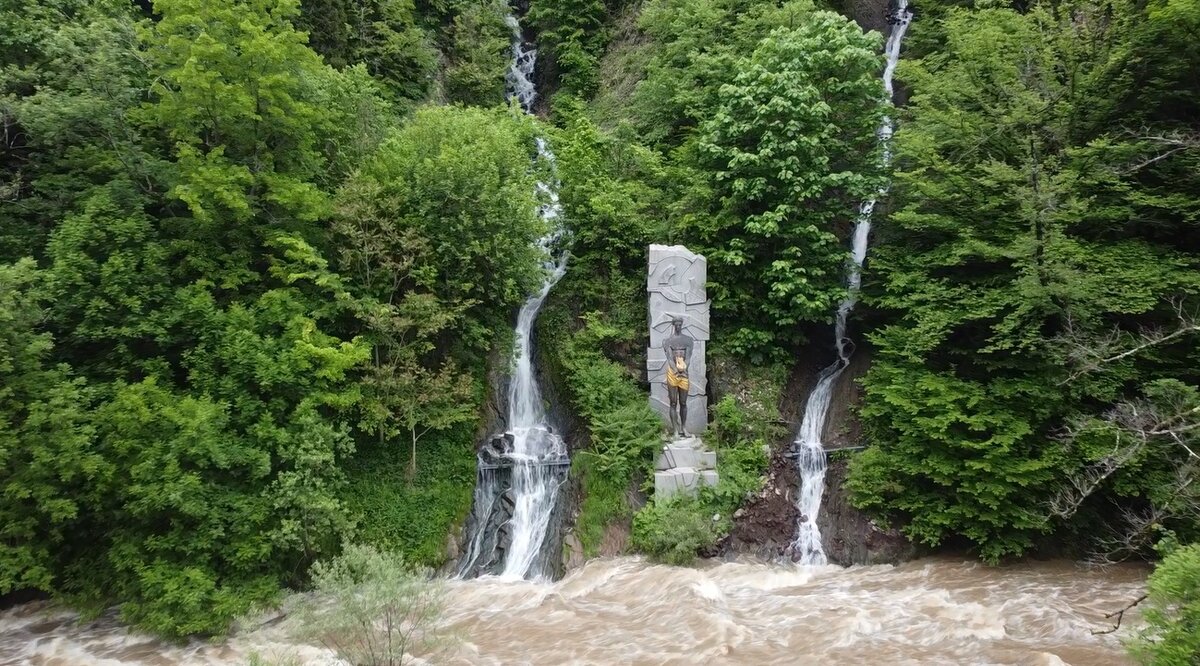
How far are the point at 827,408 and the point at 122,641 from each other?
13621mm

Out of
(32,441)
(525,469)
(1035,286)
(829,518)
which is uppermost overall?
(1035,286)

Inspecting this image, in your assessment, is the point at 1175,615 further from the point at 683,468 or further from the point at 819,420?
the point at 819,420

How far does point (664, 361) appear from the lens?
44.4ft

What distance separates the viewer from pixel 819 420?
13805 millimetres

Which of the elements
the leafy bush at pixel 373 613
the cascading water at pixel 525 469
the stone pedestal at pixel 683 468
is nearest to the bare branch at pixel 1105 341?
the stone pedestal at pixel 683 468

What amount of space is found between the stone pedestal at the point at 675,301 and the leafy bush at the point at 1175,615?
805cm

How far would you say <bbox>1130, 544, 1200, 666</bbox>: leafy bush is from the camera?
18.6ft

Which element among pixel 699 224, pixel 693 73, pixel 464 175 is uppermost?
pixel 693 73

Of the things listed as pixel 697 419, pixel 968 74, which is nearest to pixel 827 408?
pixel 697 419

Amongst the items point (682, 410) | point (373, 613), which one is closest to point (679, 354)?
point (682, 410)

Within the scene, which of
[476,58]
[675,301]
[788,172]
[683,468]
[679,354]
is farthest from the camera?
[476,58]

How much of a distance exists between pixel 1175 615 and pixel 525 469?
34.0ft

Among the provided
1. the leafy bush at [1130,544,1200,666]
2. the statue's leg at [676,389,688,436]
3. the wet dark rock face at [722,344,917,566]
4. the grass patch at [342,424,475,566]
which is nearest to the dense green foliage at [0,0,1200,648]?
the grass patch at [342,424,475,566]

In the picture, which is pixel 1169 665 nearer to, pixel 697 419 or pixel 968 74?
pixel 697 419
